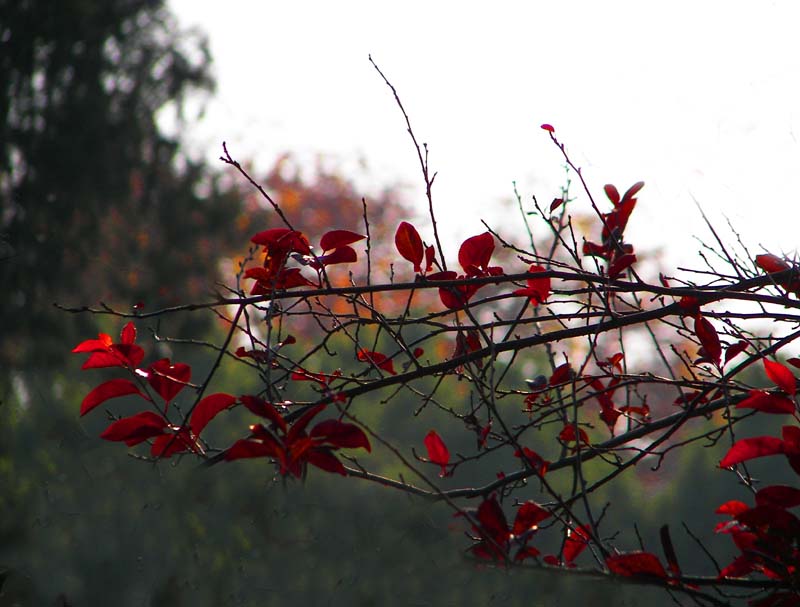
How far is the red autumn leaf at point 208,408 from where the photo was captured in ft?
4.00

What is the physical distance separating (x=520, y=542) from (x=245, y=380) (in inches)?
224

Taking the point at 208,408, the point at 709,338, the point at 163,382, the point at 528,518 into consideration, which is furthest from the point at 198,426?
the point at 709,338

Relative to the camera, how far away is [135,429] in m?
1.24

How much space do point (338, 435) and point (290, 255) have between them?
42cm

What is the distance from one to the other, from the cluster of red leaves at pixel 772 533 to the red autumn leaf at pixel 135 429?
0.84 m

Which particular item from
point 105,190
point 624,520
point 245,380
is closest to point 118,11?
point 105,190

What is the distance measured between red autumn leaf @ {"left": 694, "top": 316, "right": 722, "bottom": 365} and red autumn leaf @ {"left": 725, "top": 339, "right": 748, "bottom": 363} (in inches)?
0.8

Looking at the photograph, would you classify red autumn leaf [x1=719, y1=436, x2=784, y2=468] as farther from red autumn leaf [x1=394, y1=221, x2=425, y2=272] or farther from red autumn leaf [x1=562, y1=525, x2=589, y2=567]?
red autumn leaf [x1=394, y1=221, x2=425, y2=272]

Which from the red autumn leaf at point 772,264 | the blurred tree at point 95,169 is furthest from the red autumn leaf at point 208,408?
the blurred tree at point 95,169

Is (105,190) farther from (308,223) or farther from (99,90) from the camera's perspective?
(308,223)

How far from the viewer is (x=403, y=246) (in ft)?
4.90

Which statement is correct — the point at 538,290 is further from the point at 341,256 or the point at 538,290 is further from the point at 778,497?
the point at 778,497

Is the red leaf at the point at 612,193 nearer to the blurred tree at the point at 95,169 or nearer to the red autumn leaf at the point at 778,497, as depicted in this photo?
the red autumn leaf at the point at 778,497

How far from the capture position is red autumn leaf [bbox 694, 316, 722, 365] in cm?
153
